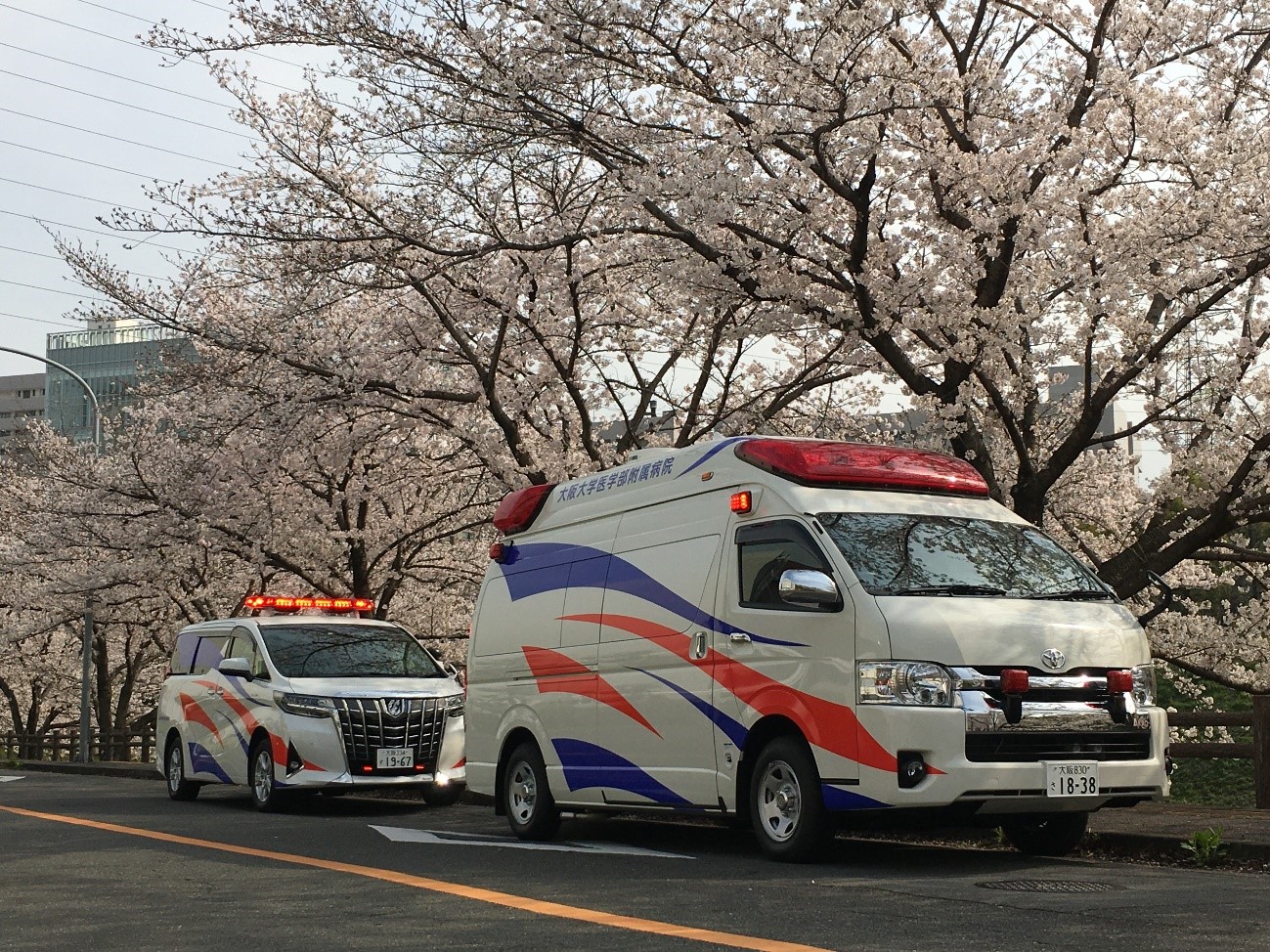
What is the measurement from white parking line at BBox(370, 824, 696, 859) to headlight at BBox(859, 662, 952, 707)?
2.07 meters

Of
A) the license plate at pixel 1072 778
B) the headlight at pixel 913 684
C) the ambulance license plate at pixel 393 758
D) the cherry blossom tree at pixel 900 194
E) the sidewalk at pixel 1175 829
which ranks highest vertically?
the cherry blossom tree at pixel 900 194

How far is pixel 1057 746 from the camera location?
8812 mm

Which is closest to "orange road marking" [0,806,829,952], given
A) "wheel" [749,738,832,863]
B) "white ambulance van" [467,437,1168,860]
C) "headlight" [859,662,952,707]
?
"wheel" [749,738,832,863]

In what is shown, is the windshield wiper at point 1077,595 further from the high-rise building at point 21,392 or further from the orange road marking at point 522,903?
the high-rise building at point 21,392

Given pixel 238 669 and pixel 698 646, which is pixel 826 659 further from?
pixel 238 669

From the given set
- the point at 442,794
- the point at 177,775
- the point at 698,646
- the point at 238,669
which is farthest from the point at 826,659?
the point at 177,775

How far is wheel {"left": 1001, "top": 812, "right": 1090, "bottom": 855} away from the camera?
31.9 ft

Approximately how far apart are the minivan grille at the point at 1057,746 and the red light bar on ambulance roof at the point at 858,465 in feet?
6.49

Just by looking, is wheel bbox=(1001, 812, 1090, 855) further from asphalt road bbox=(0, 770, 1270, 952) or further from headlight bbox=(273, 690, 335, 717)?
headlight bbox=(273, 690, 335, 717)

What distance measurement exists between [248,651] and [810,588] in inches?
356

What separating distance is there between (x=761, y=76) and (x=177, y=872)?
30.5 feet

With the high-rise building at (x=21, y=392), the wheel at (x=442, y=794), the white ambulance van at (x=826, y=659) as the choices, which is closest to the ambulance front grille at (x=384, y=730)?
the wheel at (x=442, y=794)

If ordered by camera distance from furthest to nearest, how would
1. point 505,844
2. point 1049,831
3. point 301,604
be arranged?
point 301,604 → point 505,844 → point 1049,831

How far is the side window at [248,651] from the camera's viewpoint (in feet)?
52.0
